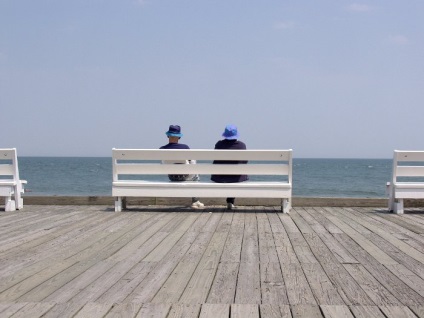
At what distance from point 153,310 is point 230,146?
601 cm

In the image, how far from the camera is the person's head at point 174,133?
9.23m

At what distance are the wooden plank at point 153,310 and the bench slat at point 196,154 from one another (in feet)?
16.7

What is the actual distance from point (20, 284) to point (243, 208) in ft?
17.8

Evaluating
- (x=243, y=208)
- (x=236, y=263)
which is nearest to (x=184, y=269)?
(x=236, y=263)

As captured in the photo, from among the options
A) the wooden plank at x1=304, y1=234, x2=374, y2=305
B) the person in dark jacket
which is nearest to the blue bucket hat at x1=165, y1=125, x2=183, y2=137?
the person in dark jacket

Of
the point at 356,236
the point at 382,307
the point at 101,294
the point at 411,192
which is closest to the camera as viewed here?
the point at 382,307

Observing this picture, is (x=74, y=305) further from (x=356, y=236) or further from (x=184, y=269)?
(x=356, y=236)

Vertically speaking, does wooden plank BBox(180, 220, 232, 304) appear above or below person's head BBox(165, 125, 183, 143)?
below

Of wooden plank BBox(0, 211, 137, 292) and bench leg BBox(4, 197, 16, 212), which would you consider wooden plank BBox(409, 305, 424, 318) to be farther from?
bench leg BBox(4, 197, 16, 212)

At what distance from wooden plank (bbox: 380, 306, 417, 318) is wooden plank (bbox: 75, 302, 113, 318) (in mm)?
1574

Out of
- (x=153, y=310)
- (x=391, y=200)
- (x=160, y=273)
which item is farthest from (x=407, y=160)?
(x=153, y=310)

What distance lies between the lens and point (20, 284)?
377cm

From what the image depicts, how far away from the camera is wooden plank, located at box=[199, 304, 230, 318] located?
3068mm

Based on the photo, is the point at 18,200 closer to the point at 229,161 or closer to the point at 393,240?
the point at 229,161
